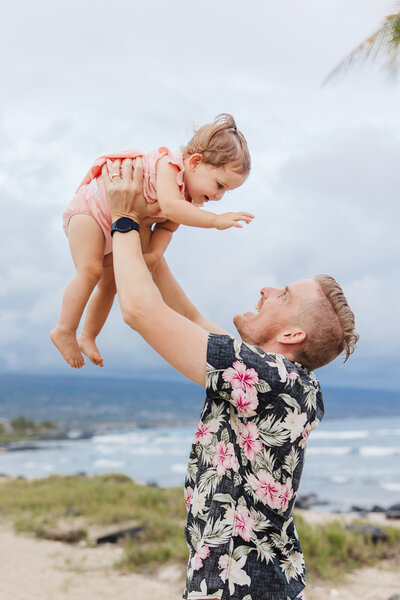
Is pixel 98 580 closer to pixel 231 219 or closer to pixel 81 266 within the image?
pixel 81 266

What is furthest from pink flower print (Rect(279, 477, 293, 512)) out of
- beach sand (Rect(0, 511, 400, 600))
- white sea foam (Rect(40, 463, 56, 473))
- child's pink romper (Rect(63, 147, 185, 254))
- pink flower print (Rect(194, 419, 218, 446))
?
white sea foam (Rect(40, 463, 56, 473))

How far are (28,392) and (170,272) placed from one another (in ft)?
365

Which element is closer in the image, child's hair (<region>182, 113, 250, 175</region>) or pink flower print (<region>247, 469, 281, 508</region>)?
pink flower print (<region>247, 469, 281, 508</region>)

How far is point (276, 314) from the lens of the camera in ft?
7.98

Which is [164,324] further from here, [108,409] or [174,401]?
→ [174,401]

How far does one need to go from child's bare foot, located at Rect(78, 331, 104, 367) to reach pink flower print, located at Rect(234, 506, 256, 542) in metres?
1.10

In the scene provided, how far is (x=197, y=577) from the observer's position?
2088 millimetres

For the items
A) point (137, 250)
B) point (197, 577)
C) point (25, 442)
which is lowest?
point (25, 442)

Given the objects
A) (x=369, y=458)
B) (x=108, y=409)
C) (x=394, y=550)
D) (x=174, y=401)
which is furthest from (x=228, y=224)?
(x=174, y=401)

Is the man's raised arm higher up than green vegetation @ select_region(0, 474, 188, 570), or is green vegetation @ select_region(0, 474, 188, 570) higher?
the man's raised arm

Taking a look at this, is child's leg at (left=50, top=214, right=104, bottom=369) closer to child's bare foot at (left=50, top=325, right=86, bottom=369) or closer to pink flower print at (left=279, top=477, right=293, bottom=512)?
child's bare foot at (left=50, top=325, right=86, bottom=369)

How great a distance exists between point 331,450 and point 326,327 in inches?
1525

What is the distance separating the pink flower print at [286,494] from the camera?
2.20 meters

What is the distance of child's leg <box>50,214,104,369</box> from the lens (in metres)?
2.59
